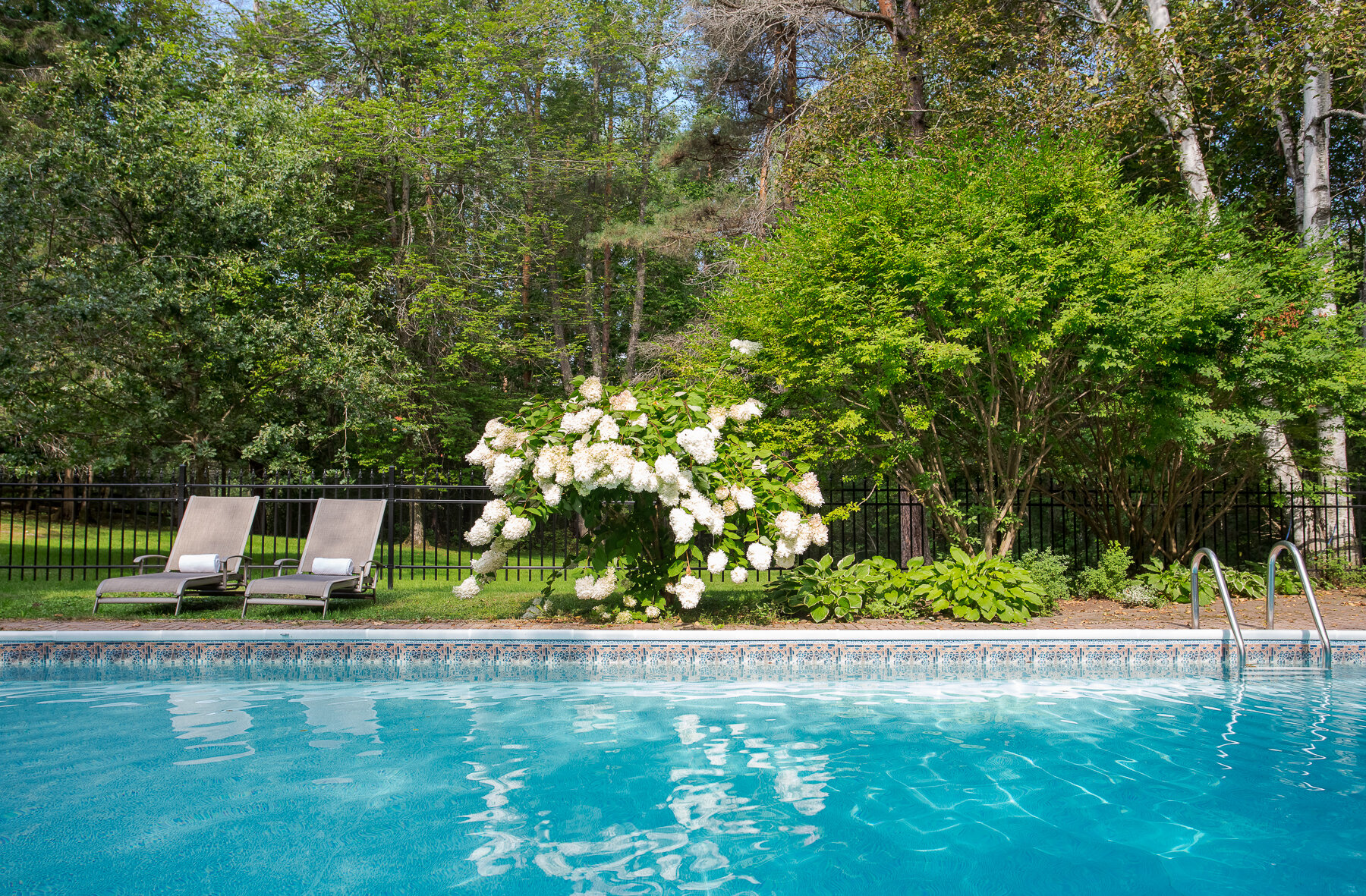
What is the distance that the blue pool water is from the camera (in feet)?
9.61

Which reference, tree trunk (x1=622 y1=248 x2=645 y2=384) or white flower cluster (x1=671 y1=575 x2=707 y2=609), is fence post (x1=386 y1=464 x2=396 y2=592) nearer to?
white flower cluster (x1=671 y1=575 x2=707 y2=609)

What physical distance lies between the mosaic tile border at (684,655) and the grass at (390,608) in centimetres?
73

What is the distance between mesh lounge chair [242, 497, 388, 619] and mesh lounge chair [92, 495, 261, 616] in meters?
0.43

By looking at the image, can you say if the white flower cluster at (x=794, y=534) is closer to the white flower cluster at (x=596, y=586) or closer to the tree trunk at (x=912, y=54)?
the white flower cluster at (x=596, y=586)

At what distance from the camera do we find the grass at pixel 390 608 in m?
6.94

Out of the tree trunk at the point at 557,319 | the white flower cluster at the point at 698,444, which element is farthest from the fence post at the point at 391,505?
the tree trunk at the point at 557,319

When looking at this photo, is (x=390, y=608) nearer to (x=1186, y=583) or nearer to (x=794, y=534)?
(x=794, y=534)

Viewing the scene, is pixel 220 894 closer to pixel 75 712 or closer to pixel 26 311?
pixel 75 712

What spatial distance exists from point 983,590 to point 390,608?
5447mm

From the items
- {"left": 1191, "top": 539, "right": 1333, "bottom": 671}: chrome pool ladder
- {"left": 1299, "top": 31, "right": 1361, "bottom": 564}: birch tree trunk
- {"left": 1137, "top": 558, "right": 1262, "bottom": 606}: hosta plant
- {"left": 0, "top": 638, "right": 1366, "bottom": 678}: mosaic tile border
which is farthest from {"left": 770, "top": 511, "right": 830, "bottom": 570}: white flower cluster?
{"left": 1299, "top": 31, "right": 1361, "bottom": 564}: birch tree trunk

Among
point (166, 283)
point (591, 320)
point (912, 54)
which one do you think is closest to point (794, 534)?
point (912, 54)

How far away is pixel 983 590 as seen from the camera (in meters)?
6.79

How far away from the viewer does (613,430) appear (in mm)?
5883

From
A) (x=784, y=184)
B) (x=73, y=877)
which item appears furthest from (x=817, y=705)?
(x=784, y=184)
